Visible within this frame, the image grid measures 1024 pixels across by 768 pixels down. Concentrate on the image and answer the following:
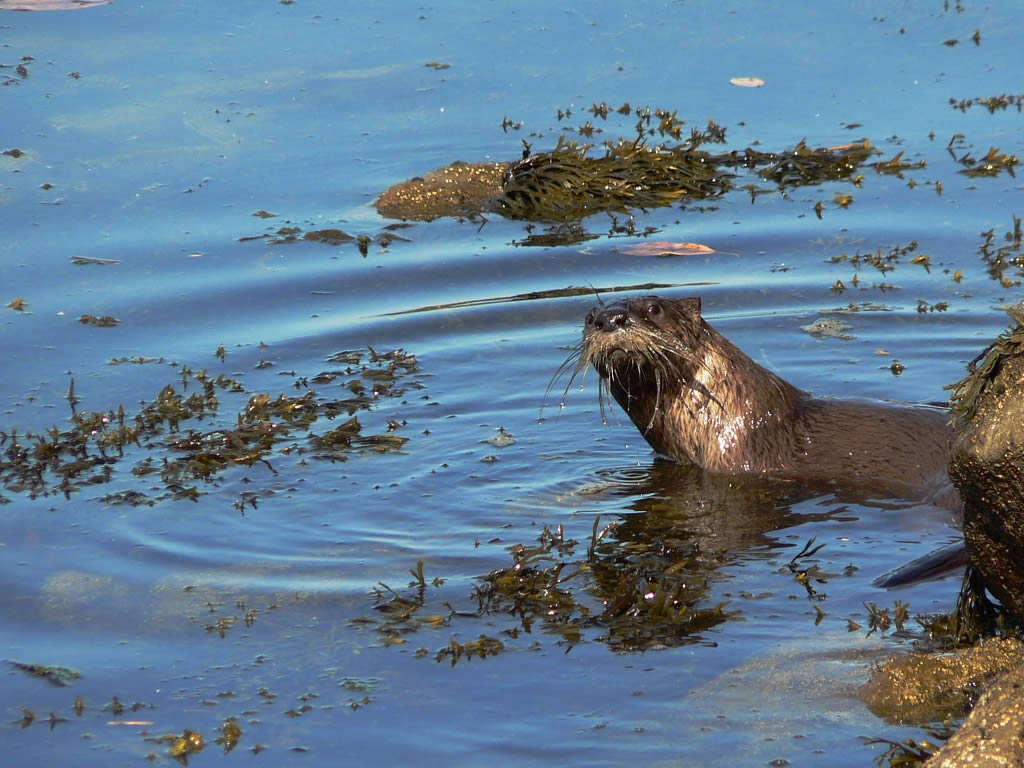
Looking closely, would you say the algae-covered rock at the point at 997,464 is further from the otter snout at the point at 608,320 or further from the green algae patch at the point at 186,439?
Answer: the green algae patch at the point at 186,439

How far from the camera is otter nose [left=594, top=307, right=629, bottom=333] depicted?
6445mm

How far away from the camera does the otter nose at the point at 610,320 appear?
254 inches

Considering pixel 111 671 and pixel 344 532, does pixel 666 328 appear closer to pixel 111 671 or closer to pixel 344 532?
pixel 344 532

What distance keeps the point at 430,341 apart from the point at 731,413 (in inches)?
86.1

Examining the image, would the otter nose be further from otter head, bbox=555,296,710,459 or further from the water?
the water

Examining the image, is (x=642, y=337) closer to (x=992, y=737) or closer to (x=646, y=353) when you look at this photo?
(x=646, y=353)

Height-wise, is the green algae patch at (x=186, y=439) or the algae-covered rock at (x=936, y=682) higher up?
the green algae patch at (x=186, y=439)

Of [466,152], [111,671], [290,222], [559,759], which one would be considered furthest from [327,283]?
[559,759]

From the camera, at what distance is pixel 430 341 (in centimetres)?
850

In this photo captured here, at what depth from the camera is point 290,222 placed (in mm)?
9852

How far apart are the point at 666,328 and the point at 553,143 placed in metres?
4.41

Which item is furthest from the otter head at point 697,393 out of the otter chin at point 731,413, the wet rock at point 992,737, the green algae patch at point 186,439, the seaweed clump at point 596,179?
the seaweed clump at point 596,179

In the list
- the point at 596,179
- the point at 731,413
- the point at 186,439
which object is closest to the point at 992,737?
the point at 731,413

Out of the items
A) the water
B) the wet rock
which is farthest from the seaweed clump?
the wet rock
